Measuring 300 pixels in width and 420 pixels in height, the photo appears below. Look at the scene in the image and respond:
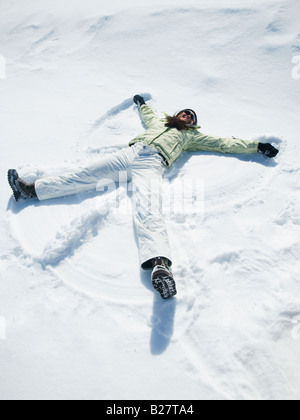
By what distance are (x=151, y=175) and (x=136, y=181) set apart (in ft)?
0.60

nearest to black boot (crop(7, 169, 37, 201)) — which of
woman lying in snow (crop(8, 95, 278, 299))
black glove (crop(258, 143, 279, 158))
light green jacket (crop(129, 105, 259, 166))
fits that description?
woman lying in snow (crop(8, 95, 278, 299))

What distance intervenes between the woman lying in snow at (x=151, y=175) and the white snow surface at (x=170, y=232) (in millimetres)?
151

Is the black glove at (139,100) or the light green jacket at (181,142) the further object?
the black glove at (139,100)

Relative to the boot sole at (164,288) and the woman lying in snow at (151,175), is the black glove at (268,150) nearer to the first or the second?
the woman lying in snow at (151,175)

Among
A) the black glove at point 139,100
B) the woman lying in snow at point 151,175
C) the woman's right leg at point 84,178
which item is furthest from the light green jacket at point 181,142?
the black glove at point 139,100

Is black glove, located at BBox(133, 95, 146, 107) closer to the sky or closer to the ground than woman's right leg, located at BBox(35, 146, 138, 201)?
closer to the sky

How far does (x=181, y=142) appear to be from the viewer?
3.37 meters

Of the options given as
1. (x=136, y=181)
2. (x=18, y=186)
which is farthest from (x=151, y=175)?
(x=18, y=186)

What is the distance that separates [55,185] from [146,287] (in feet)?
5.02

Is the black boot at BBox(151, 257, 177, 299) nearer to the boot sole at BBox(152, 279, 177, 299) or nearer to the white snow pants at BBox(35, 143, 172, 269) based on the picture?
the boot sole at BBox(152, 279, 177, 299)

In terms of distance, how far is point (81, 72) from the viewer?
16.9ft

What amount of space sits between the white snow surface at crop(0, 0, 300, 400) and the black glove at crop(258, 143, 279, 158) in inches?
4.2

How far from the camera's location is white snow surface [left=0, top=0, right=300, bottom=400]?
1.85 meters

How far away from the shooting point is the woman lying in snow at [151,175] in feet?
7.39
